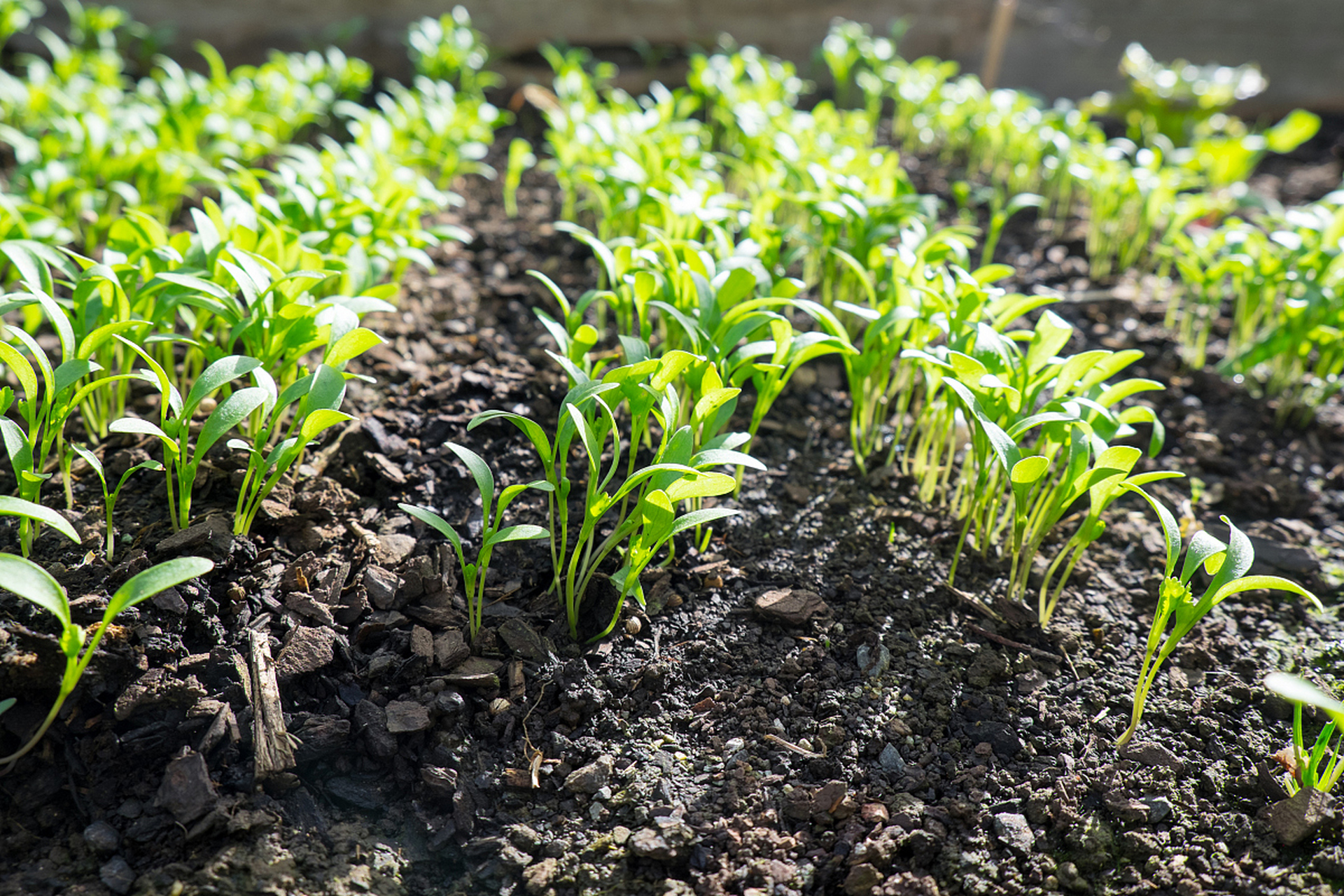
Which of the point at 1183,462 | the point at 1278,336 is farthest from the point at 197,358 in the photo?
the point at 1278,336

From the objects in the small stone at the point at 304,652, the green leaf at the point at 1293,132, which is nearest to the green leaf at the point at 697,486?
the small stone at the point at 304,652

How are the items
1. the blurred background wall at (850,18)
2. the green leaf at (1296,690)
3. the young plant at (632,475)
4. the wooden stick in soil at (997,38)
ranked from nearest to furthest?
the green leaf at (1296,690) < the young plant at (632,475) < the wooden stick in soil at (997,38) < the blurred background wall at (850,18)

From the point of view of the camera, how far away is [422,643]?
1613mm

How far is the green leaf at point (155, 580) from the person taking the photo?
1.20 metres

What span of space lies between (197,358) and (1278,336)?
2844 millimetres

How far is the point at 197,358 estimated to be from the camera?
217cm

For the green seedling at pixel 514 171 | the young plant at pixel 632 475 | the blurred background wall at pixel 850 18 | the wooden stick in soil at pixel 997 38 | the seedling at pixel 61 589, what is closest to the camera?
the seedling at pixel 61 589

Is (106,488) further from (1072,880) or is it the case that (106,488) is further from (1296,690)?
(1296,690)

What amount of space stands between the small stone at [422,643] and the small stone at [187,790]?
368 millimetres

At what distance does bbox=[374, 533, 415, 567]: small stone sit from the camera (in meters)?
1.76

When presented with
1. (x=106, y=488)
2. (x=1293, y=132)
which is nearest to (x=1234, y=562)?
(x=106, y=488)

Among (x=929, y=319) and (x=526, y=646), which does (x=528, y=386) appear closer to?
(x=526, y=646)

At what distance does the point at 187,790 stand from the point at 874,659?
1.18 meters

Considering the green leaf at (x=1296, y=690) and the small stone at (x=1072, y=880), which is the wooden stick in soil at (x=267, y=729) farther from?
the green leaf at (x=1296, y=690)
